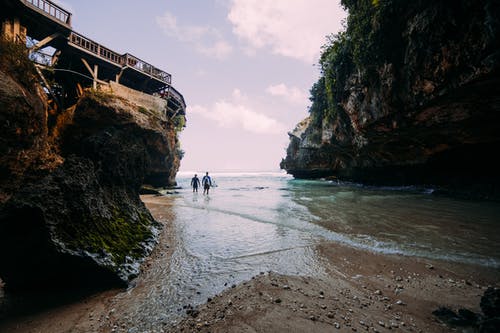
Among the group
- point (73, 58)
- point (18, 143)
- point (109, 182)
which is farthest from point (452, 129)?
point (73, 58)

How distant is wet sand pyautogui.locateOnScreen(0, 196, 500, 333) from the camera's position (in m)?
2.32

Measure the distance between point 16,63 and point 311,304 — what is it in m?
12.3

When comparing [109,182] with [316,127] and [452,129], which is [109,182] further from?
[316,127]

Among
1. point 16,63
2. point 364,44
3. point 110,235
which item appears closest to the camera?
point 110,235

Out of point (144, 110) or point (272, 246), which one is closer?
point (272, 246)

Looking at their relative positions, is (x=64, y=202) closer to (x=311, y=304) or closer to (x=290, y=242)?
(x=311, y=304)

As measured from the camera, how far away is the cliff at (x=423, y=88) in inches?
277

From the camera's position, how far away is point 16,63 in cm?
772

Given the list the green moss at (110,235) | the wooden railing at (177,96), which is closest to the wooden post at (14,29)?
the wooden railing at (177,96)

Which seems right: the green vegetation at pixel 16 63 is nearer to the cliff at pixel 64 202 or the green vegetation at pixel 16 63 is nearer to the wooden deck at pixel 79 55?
the cliff at pixel 64 202

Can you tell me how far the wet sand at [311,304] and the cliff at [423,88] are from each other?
24.4 ft

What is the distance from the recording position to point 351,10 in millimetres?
12156

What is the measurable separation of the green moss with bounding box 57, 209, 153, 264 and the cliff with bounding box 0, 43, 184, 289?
0.01m

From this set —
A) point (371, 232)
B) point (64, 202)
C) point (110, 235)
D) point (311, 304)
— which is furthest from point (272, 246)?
point (64, 202)
